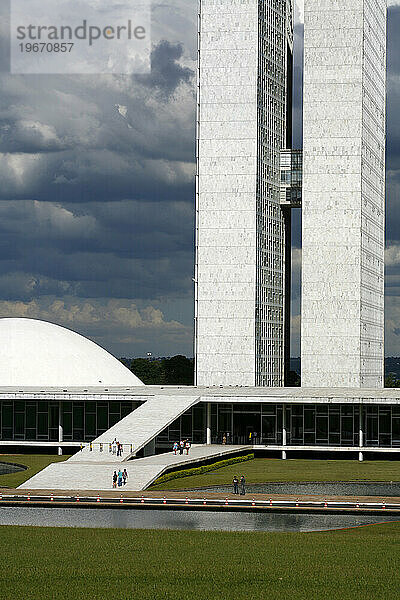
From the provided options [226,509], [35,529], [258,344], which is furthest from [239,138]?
[35,529]

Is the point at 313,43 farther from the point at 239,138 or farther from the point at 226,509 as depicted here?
the point at 226,509

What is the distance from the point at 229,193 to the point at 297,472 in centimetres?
4657

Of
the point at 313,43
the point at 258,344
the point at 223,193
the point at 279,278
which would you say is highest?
the point at 313,43

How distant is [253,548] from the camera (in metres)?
38.9

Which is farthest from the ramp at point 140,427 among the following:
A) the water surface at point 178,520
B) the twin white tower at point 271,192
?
the twin white tower at point 271,192

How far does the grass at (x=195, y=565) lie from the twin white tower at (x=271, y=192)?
67.7 m

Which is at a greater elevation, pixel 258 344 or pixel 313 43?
pixel 313 43

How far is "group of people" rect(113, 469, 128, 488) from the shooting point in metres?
59.5

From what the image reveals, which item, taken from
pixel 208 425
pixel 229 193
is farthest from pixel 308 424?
pixel 229 193

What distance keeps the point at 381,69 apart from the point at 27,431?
214 feet

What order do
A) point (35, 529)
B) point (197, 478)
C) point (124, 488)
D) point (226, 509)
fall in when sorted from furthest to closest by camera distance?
point (197, 478)
point (124, 488)
point (226, 509)
point (35, 529)

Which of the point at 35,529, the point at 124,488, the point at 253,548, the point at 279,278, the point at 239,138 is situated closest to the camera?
the point at 253,548

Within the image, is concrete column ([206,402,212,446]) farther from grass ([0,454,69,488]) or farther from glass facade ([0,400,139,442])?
grass ([0,454,69,488])

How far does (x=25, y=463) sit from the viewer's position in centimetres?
7669
